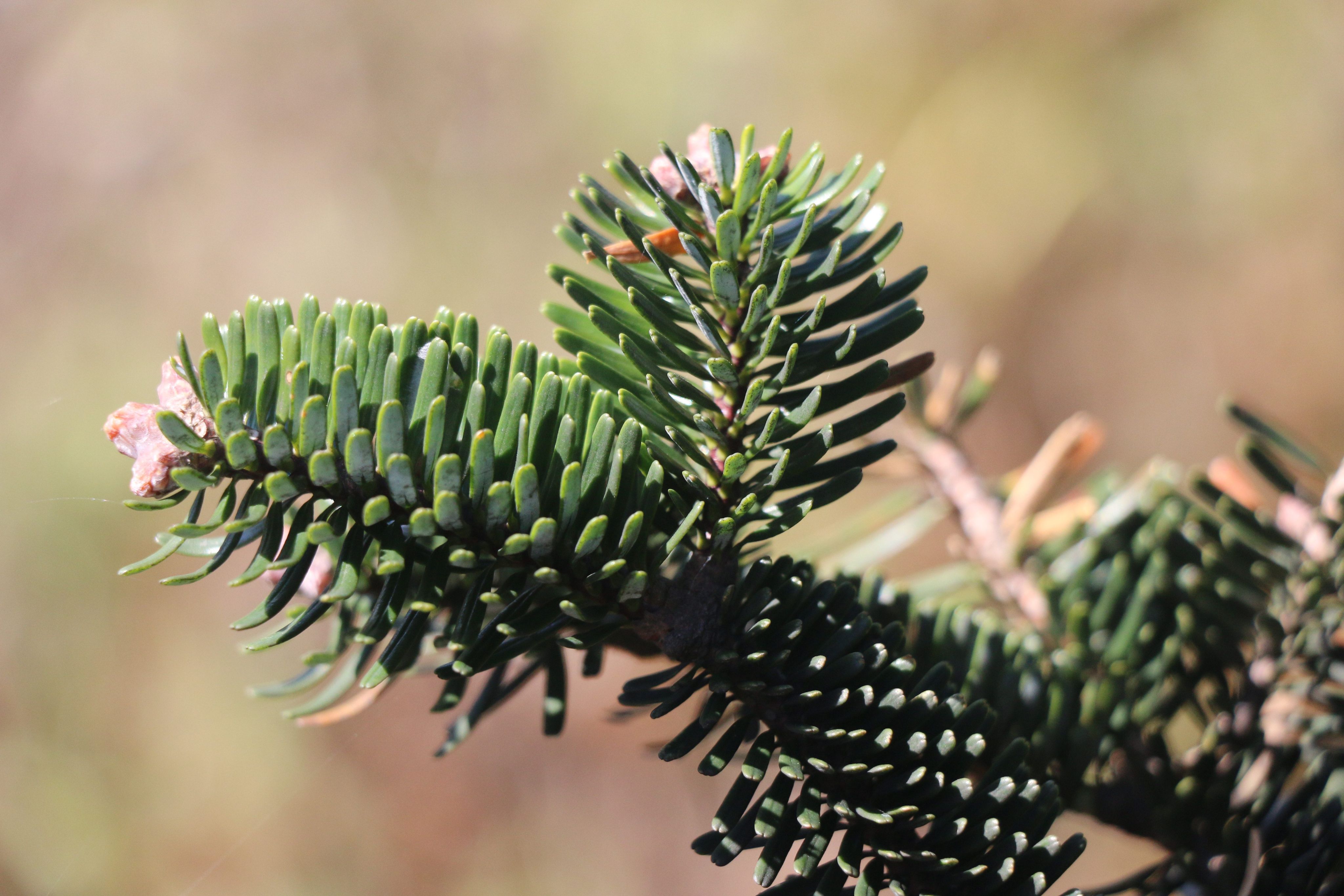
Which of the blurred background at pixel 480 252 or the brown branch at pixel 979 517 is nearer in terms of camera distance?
the brown branch at pixel 979 517

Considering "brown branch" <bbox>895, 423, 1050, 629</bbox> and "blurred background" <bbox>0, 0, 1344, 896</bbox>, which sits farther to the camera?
"blurred background" <bbox>0, 0, 1344, 896</bbox>

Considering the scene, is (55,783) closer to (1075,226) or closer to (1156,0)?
(1075,226)

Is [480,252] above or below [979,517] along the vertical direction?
above

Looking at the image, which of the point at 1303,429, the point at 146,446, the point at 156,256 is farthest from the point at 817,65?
the point at 146,446

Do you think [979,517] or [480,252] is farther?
[480,252]
